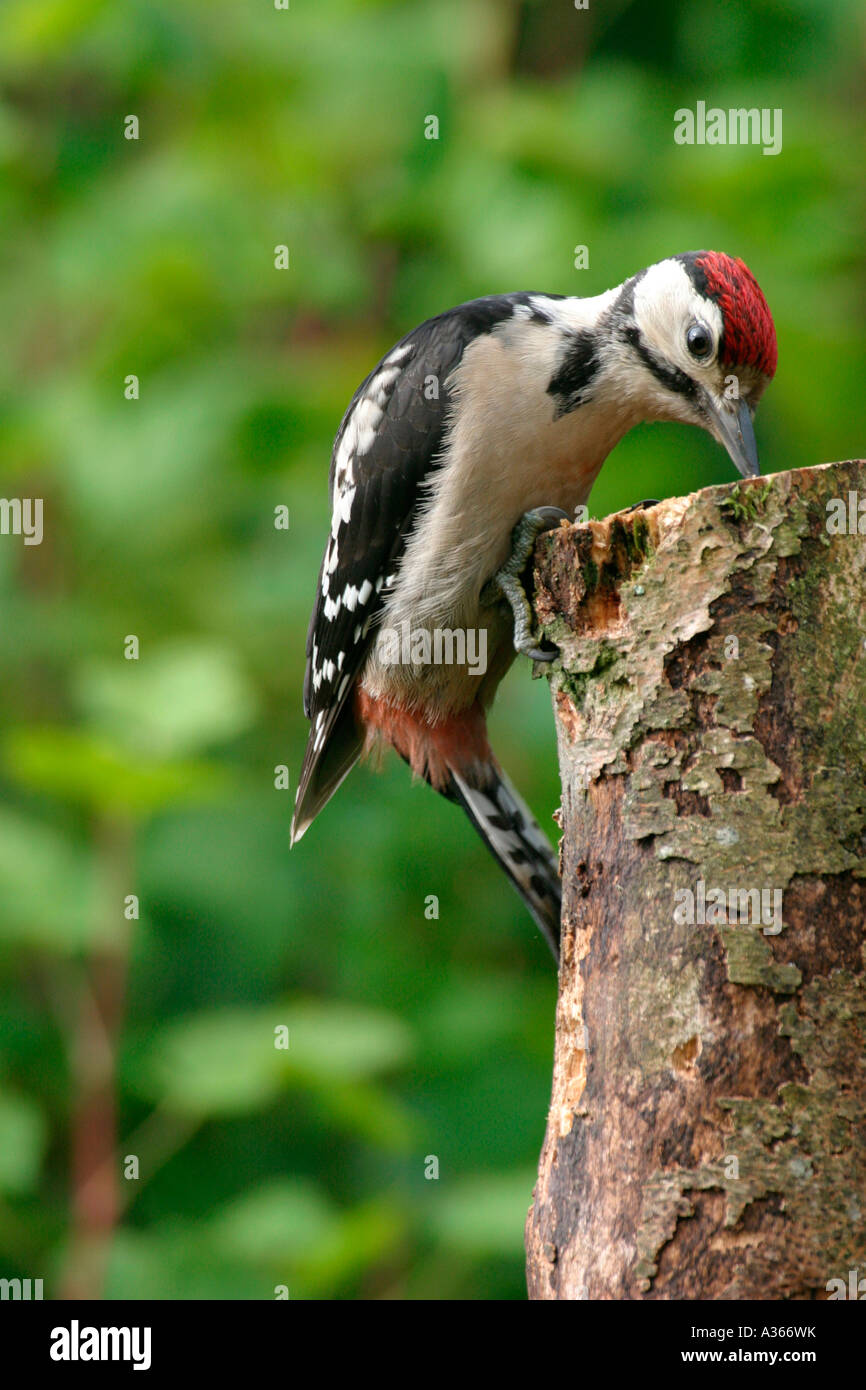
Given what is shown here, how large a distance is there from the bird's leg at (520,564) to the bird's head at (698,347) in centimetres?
44

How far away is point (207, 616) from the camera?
6219 millimetres

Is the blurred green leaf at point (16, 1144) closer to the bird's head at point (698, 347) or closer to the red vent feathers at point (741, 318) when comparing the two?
the bird's head at point (698, 347)

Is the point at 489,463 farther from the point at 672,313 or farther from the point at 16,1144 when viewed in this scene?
the point at 16,1144

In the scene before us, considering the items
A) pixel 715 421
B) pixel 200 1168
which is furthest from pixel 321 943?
pixel 715 421

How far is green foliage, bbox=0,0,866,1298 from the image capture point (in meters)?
4.88

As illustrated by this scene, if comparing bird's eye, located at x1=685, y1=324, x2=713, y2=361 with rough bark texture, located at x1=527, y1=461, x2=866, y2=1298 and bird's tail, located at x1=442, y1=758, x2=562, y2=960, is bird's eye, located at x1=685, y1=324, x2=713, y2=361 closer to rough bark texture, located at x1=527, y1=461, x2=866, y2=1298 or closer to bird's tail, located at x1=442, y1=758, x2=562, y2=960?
rough bark texture, located at x1=527, y1=461, x2=866, y2=1298

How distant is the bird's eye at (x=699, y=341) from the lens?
3.60m

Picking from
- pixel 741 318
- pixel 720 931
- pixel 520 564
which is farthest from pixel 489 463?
pixel 720 931

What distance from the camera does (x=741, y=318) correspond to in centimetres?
355

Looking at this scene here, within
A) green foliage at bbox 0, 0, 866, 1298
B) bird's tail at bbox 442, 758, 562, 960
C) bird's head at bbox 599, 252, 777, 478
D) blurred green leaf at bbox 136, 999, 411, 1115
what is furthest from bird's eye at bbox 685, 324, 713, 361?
blurred green leaf at bbox 136, 999, 411, 1115

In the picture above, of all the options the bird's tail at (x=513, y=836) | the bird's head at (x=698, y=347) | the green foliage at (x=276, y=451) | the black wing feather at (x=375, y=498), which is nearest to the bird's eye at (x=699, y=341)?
the bird's head at (x=698, y=347)

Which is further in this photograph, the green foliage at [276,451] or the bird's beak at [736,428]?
the green foliage at [276,451]

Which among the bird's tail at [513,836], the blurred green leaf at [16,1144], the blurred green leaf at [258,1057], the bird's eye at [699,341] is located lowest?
the blurred green leaf at [16,1144]
